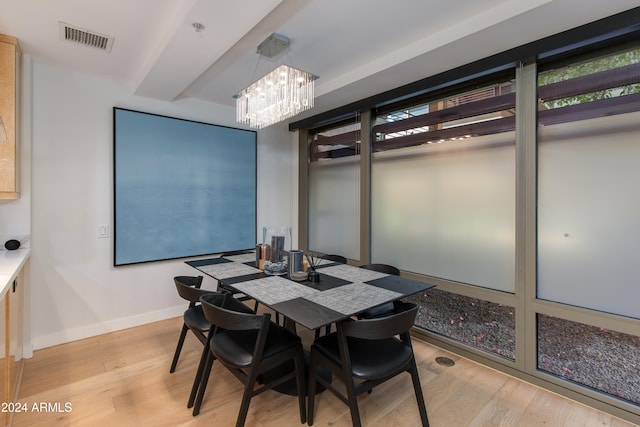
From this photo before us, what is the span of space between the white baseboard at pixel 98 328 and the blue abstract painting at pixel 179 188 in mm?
628

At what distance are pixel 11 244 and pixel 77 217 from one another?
1.66 ft

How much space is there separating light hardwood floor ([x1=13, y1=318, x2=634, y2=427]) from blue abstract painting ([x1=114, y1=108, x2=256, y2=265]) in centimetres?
116

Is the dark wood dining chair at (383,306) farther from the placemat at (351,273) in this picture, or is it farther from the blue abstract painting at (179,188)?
the blue abstract painting at (179,188)

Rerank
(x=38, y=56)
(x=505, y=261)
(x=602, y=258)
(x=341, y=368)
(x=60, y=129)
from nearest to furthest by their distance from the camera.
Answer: (x=341, y=368), (x=602, y=258), (x=505, y=261), (x=38, y=56), (x=60, y=129)

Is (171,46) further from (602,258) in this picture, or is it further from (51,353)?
(602,258)

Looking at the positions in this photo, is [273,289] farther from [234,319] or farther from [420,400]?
[420,400]

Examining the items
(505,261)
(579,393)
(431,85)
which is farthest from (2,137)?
(579,393)

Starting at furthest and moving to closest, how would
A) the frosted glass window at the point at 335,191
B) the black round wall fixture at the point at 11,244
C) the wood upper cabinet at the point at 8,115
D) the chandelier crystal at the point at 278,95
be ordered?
the frosted glass window at the point at 335,191
the black round wall fixture at the point at 11,244
the wood upper cabinet at the point at 8,115
the chandelier crystal at the point at 278,95

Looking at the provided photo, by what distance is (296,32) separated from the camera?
7.25ft

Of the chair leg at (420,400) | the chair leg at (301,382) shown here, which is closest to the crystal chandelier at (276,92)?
the chair leg at (301,382)

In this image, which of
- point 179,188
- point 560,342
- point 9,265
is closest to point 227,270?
point 9,265

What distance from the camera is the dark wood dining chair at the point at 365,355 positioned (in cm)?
154

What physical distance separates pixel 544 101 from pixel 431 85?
0.87 metres

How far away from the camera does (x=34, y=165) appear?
269cm
